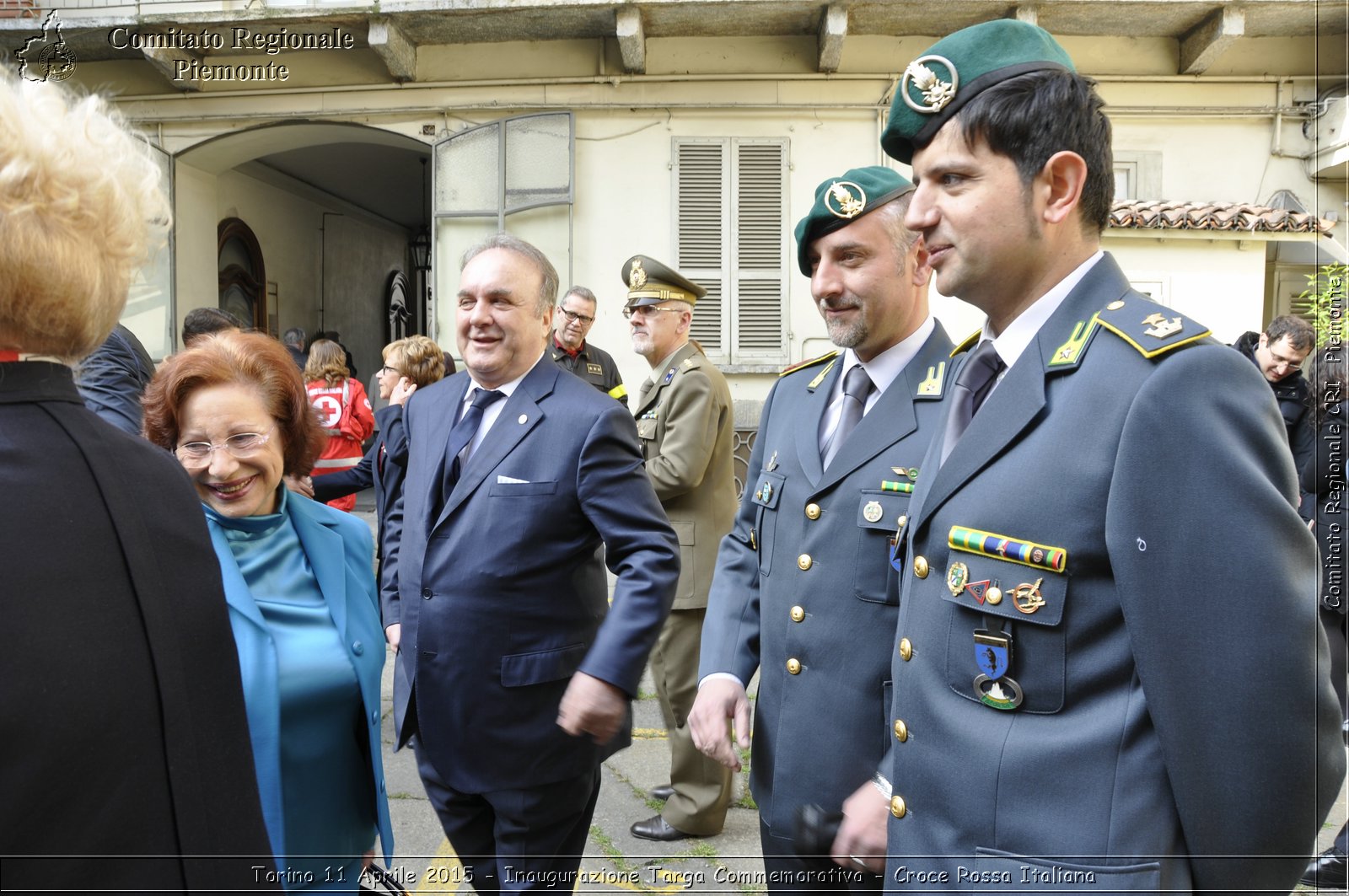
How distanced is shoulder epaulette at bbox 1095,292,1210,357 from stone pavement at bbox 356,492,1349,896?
7.90 ft

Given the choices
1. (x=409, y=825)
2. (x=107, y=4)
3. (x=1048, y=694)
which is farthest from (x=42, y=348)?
(x=107, y=4)

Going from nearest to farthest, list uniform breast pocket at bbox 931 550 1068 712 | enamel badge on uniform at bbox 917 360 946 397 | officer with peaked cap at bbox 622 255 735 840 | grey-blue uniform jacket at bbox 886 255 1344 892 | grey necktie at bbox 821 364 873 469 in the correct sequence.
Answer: grey-blue uniform jacket at bbox 886 255 1344 892 < uniform breast pocket at bbox 931 550 1068 712 < enamel badge on uniform at bbox 917 360 946 397 < grey necktie at bbox 821 364 873 469 < officer with peaked cap at bbox 622 255 735 840

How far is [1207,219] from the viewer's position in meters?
8.27

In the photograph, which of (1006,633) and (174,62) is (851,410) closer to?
(1006,633)

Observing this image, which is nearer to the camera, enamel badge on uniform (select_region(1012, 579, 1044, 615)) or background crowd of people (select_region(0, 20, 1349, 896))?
background crowd of people (select_region(0, 20, 1349, 896))

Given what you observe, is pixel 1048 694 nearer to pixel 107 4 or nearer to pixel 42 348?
pixel 42 348

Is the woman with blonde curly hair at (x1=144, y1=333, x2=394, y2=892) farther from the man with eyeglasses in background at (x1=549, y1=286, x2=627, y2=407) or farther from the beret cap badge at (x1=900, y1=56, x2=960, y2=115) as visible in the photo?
the man with eyeglasses in background at (x1=549, y1=286, x2=627, y2=407)

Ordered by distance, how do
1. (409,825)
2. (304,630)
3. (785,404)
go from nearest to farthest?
(304,630) → (785,404) → (409,825)

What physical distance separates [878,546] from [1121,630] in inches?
28.1

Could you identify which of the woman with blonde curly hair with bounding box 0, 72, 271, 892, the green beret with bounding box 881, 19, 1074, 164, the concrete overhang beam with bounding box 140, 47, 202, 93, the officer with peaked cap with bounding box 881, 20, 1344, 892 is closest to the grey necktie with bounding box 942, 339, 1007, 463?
the officer with peaked cap with bounding box 881, 20, 1344, 892

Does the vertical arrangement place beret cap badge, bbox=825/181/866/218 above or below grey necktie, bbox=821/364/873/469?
above

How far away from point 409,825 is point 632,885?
919 mm

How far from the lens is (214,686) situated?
110 centimetres

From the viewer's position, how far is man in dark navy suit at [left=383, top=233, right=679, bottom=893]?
221 centimetres
